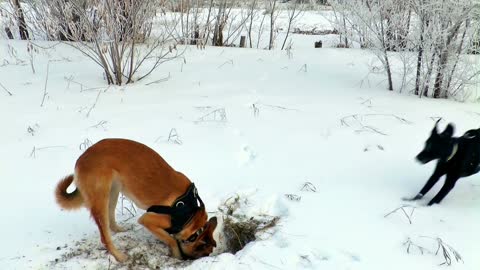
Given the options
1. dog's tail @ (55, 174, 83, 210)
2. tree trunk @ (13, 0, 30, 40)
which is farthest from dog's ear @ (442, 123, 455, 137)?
tree trunk @ (13, 0, 30, 40)

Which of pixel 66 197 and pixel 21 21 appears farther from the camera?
pixel 21 21

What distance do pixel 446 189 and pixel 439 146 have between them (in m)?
0.38

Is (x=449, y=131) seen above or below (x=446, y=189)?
above

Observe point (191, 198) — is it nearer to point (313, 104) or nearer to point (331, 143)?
point (331, 143)

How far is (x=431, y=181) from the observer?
3615 millimetres

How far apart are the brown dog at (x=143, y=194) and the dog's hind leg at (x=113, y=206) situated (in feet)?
0.16

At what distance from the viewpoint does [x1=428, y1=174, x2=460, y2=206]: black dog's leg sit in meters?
3.51

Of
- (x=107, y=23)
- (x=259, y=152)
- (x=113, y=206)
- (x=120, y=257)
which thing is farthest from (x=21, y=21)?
(x=120, y=257)

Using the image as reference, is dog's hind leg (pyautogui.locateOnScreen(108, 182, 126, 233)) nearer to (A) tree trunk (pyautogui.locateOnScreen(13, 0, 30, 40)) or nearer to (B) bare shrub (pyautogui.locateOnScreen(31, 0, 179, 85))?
(B) bare shrub (pyautogui.locateOnScreen(31, 0, 179, 85))

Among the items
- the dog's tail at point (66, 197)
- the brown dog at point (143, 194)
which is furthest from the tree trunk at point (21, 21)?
the brown dog at point (143, 194)

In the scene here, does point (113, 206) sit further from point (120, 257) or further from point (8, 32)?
point (8, 32)

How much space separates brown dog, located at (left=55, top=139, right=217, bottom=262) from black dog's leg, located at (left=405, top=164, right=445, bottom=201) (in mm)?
1834

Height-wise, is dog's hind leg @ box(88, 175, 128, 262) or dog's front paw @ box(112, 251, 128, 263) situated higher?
dog's hind leg @ box(88, 175, 128, 262)

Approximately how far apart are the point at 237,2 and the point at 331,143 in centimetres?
577
